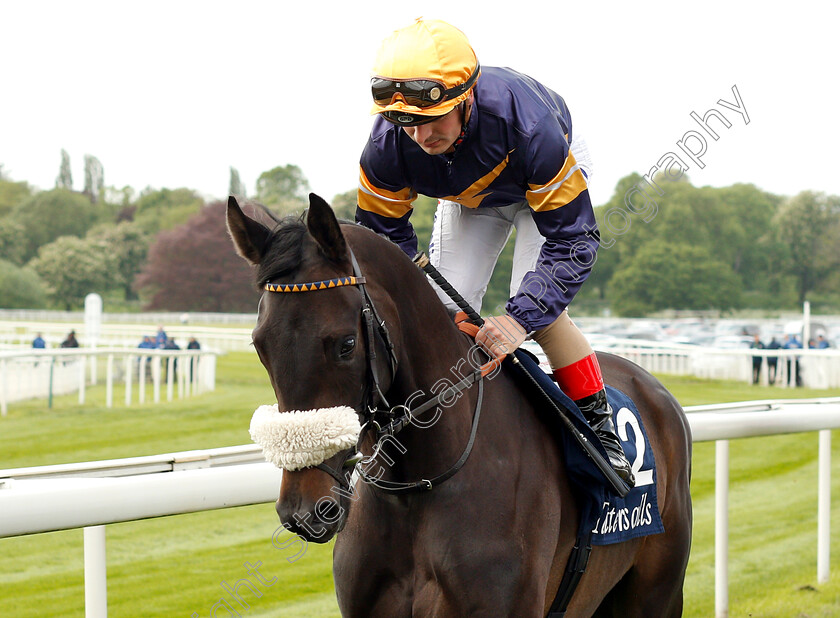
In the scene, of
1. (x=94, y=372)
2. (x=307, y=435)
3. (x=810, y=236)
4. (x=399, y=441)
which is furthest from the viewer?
(x=810, y=236)

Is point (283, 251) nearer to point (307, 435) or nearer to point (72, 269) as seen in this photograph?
point (307, 435)

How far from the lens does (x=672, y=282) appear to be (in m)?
48.3

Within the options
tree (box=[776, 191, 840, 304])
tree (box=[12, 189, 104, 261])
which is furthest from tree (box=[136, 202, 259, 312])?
tree (box=[776, 191, 840, 304])

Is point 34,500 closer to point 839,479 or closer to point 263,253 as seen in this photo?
point 263,253

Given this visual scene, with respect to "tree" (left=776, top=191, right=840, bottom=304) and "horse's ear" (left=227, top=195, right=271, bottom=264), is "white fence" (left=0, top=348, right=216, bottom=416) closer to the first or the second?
"horse's ear" (left=227, top=195, right=271, bottom=264)

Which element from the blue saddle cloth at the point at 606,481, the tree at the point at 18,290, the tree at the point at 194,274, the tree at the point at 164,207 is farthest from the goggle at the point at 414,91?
the tree at the point at 164,207

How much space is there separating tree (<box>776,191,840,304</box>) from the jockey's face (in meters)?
55.6

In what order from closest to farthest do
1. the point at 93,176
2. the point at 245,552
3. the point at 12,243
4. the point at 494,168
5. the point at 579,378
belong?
the point at 494,168 → the point at 579,378 → the point at 245,552 → the point at 12,243 → the point at 93,176

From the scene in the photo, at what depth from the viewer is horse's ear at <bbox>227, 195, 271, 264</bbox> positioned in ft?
5.73

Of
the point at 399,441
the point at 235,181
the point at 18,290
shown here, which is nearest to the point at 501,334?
the point at 399,441

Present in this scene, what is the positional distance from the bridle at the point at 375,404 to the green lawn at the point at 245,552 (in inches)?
17.8

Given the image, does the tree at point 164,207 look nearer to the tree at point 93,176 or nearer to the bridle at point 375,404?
the tree at point 93,176

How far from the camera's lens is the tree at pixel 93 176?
8612 centimetres

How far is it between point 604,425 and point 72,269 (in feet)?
184
